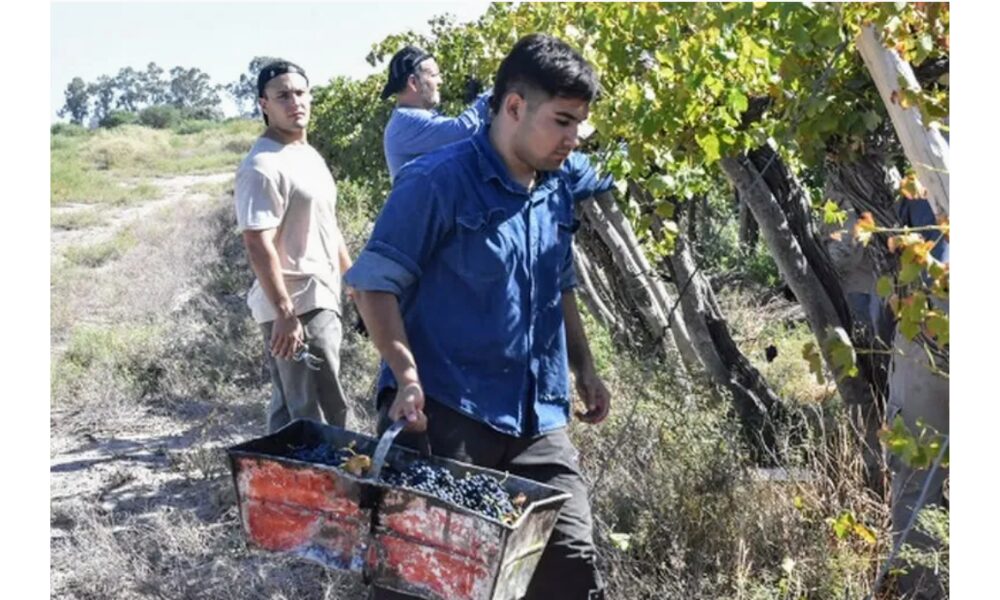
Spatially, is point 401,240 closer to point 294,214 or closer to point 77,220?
point 294,214

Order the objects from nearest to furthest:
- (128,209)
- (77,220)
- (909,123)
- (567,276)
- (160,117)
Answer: (909,123) → (567,276) → (77,220) → (128,209) → (160,117)

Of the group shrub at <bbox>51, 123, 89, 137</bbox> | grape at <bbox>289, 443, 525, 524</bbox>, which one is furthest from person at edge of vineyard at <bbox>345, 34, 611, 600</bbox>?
shrub at <bbox>51, 123, 89, 137</bbox>

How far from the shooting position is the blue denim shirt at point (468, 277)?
12.1 ft

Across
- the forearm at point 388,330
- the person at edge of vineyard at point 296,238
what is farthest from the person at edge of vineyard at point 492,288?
the person at edge of vineyard at point 296,238

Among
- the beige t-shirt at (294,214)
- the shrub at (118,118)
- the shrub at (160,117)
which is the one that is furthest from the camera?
the shrub at (118,118)

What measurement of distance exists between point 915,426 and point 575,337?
123 cm

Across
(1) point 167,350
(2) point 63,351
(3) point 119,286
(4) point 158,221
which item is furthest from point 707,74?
(4) point 158,221

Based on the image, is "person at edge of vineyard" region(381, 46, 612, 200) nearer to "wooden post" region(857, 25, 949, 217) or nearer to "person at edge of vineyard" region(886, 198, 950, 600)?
"person at edge of vineyard" region(886, 198, 950, 600)

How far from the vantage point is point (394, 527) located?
3416mm

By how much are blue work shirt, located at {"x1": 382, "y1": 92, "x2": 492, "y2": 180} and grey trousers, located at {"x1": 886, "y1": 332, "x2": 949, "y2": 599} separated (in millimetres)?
2010

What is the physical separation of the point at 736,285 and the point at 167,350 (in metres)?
5.81

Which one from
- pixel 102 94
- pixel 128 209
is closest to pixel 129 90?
pixel 102 94

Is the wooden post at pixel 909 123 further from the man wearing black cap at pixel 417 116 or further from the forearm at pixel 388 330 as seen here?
the man wearing black cap at pixel 417 116

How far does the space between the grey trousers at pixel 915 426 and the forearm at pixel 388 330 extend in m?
1.72
